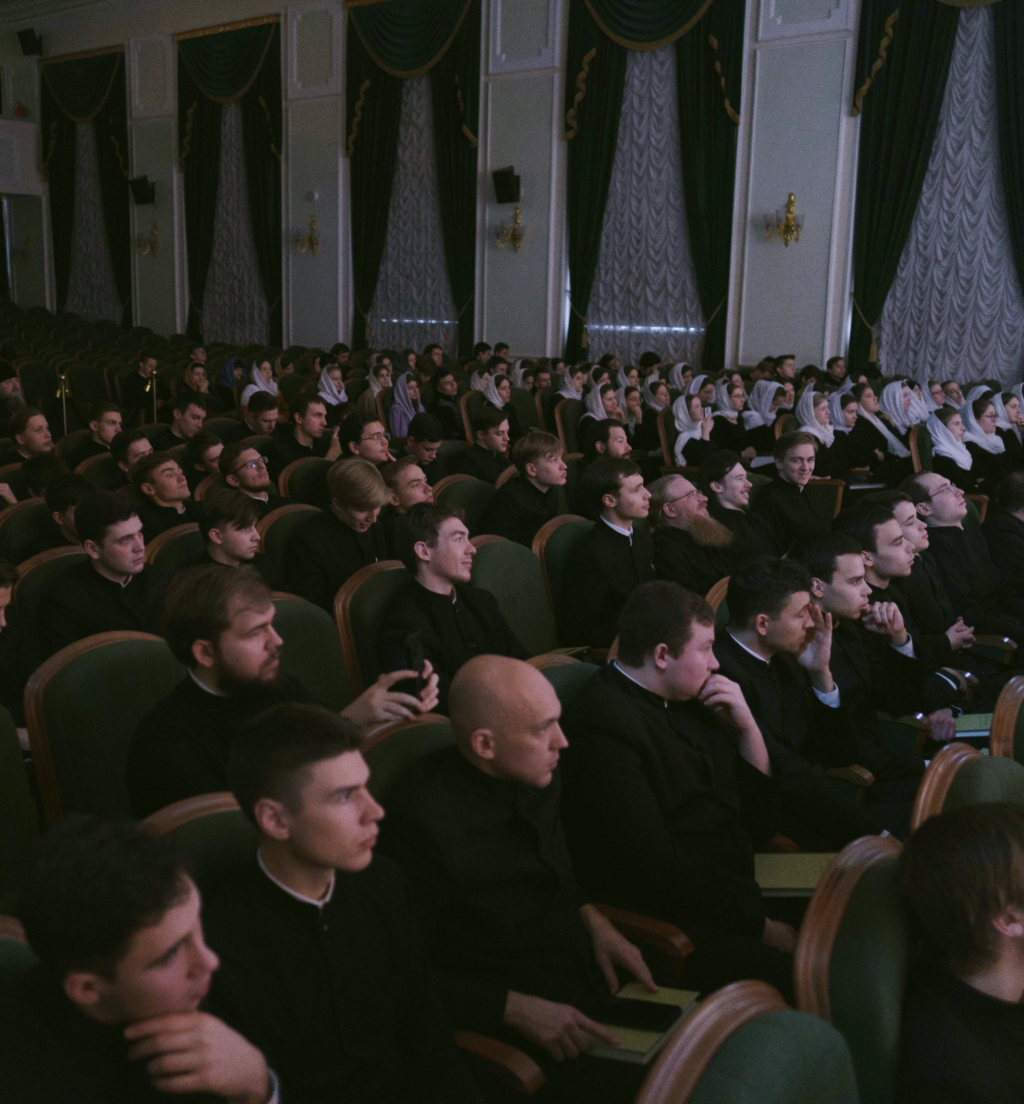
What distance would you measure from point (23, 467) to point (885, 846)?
4.58m

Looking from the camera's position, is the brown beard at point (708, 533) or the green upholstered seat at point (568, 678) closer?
the green upholstered seat at point (568, 678)

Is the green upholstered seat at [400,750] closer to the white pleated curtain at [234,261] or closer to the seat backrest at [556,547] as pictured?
the seat backrest at [556,547]

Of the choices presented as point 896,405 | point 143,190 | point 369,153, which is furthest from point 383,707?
point 143,190

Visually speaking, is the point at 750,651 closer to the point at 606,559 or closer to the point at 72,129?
the point at 606,559

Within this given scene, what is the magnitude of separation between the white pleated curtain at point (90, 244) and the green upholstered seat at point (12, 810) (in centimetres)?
1906

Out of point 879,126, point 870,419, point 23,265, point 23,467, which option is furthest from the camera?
point 23,265

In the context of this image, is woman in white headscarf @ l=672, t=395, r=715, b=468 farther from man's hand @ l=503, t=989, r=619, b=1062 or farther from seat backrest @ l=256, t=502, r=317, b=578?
man's hand @ l=503, t=989, r=619, b=1062

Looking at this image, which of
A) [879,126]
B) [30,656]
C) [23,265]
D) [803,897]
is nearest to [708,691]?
[803,897]

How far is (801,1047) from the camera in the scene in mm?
1212

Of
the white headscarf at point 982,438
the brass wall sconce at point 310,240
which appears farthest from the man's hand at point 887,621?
the brass wall sconce at point 310,240

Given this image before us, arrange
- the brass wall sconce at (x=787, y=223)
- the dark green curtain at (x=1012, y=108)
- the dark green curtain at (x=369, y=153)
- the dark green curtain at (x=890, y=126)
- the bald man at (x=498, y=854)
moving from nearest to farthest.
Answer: the bald man at (x=498, y=854)
the dark green curtain at (x=1012, y=108)
the dark green curtain at (x=890, y=126)
the brass wall sconce at (x=787, y=223)
the dark green curtain at (x=369, y=153)

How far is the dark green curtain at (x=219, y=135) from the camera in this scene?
645 inches

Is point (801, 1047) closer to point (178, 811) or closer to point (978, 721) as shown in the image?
point (178, 811)

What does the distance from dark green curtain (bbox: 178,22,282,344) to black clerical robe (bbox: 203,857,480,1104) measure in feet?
53.3
